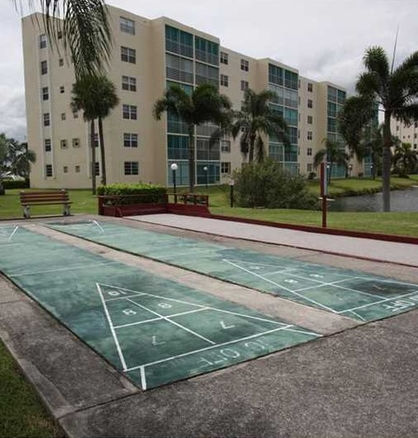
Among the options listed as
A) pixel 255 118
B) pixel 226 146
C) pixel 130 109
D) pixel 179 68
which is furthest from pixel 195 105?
pixel 226 146

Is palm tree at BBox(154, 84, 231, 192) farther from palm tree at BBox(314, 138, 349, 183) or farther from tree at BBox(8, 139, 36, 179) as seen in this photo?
palm tree at BBox(314, 138, 349, 183)

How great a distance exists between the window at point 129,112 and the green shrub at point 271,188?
2316 centimetres

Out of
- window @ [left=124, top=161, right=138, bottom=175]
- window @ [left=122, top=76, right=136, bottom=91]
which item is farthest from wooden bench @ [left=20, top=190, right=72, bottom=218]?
window @ [left=122, top=76, right=136, bottom=91]

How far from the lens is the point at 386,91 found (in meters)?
26.9

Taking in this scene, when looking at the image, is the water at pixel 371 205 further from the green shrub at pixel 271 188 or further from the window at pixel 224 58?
the window at pixel 224 58

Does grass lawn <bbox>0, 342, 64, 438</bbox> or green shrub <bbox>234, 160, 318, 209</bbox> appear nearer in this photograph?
grass lawn <bbox>0, 342, 64, 438</bbox>

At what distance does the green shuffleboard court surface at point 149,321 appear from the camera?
4.53m

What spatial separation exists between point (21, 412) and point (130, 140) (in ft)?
154

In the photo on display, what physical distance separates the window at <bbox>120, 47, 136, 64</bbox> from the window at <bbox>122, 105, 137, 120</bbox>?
4557 millimetres

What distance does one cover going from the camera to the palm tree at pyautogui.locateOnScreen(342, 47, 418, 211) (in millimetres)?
25953

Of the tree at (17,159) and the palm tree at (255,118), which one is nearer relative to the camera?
the palm tree at (255,118)

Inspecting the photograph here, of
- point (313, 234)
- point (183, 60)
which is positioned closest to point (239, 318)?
point (313, 234)

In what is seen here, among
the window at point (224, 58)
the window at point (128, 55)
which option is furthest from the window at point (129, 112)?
the window at point (224, 58)

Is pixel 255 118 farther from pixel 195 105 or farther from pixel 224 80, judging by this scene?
pixel 224 80
